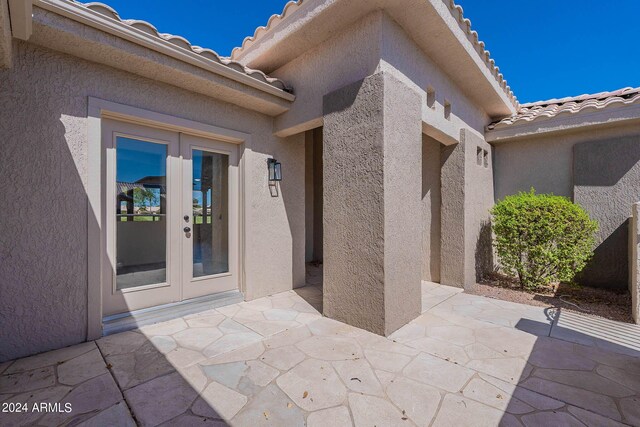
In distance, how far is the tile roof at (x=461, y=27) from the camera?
19.1ft

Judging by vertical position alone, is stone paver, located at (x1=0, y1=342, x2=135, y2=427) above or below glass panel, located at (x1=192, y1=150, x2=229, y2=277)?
below

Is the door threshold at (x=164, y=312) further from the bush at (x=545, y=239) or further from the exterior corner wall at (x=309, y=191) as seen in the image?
the bush at (x=545, y=239)

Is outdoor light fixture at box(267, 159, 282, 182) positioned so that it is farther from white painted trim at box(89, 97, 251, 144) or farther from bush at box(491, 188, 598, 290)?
bush at box(491, 188, 598, 290)

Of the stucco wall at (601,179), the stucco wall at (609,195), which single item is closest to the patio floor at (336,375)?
the stucco wall at (609,195)

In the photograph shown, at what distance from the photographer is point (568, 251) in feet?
24.8

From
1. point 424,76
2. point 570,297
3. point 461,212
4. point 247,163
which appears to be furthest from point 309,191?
point 570,297

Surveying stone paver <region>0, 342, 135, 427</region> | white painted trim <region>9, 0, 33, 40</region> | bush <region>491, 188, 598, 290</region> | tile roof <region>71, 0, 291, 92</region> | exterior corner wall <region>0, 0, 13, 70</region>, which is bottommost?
stone paver <region>0, 342, 135, 427</region>

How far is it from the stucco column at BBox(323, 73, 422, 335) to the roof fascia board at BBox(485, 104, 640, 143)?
18.6 ft

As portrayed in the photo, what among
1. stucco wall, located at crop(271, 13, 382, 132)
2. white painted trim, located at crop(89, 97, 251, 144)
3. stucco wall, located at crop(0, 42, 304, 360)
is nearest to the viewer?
stucco wall, located at crop(0, 42, 304, 360)

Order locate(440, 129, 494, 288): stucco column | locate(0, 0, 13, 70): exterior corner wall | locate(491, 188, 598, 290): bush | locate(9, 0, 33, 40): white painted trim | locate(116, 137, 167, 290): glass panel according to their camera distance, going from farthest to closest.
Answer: locate(440, 129, 494, 288): stucco column, locate(491, 188, 598, 290): bush, locate(116, 137, 167, 290): glass panel, locate(9, 0, 33, 40): white painted trim, locate(0, 0, 13, 70): exterior corner wall

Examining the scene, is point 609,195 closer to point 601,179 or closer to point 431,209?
point 601,179

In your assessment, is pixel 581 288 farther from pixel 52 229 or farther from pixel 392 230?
pixel 52 229

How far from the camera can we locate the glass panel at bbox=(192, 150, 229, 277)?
6445 millimetres

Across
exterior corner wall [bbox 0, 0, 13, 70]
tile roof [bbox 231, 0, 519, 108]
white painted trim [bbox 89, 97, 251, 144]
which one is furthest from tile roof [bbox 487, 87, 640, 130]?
exterior corner wall [bbox 0, 0, 13, 70]
